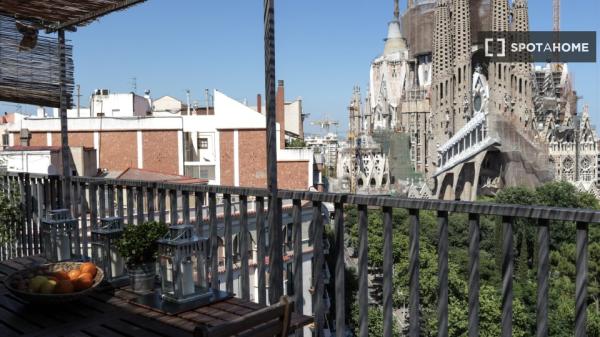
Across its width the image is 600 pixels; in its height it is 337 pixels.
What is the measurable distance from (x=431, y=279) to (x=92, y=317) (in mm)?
20772

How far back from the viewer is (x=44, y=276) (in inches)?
103

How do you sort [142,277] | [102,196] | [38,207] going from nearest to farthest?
[142,277], [102,196], [38,207]

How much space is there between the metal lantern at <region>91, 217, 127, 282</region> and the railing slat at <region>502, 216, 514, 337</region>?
2.02 meters

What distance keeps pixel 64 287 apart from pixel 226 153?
1296 inches

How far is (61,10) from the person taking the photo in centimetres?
454

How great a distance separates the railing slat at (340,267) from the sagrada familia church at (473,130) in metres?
55.4

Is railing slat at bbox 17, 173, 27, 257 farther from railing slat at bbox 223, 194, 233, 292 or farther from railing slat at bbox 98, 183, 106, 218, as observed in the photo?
railing slat at bbox 223, 194, 233, 292

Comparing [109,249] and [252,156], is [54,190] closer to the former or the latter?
[109,249]

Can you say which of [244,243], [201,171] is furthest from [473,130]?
[244,243]

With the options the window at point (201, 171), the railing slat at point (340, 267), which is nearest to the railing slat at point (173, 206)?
the railing slat at point (340, 267)

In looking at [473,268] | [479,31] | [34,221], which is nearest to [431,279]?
[34,221]

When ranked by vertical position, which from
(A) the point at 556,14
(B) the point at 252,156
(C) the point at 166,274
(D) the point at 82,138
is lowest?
(C) the point at 166,274

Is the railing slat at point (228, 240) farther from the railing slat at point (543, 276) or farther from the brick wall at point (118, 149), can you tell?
the brick wall at point (118, 149)

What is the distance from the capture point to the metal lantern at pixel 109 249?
3.08m
